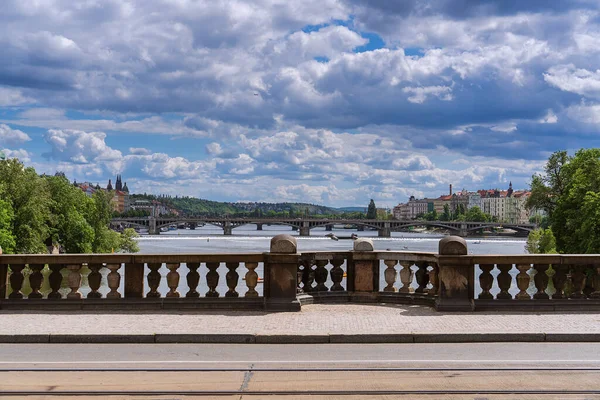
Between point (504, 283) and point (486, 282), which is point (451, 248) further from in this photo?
point (504, 283)

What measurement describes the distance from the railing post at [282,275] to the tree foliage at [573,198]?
1453 inches

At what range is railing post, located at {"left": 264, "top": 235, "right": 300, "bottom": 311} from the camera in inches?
493

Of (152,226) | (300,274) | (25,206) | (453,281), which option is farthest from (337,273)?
(152,226)

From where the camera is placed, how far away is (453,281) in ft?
41.0

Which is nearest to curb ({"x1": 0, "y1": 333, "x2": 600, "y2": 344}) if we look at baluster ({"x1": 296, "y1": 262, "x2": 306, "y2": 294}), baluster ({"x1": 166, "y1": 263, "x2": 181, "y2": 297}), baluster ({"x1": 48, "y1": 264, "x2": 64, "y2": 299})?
baluster ({"x1": 166, "y1": 263, "x2": 181, "y2": 297})

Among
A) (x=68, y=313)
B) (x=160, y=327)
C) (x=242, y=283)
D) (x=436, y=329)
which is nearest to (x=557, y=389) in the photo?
(x=436, y=329)

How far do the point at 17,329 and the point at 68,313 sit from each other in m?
1.74

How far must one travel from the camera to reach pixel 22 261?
12.9 meters

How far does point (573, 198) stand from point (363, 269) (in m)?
44.1

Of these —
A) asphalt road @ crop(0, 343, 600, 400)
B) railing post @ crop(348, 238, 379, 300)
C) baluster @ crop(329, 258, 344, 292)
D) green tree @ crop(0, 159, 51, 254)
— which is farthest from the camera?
green tree @ crop(0, 159, 51, 254)

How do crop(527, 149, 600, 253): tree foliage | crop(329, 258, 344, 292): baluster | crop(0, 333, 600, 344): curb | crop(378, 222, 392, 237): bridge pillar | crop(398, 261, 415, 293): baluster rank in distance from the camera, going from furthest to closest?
1. crop(378, 222, 392, 237): bridge pillar
2. crop(527, 149, 600, 253): tree foliage
3. crop(329, 258, 344, 292): baluster
4. crop(398, 261, 415, 293): baluster
5. crop(0, 333, 600, 344): curb

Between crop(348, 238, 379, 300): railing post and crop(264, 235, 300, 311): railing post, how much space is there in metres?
1.38

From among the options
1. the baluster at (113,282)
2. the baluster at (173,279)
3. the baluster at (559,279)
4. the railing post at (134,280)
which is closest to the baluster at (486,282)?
the baluster at (559,279)

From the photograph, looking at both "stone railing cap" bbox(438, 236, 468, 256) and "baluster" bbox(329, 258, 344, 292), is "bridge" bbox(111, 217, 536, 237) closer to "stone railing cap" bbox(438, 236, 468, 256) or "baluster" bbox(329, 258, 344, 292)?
"baluster" bbox(329, 258, 344, 292)
